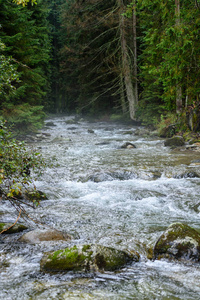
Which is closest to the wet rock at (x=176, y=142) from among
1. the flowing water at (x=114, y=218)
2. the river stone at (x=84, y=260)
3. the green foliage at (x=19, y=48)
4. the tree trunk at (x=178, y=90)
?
the flowing water at (x=114, y=218)

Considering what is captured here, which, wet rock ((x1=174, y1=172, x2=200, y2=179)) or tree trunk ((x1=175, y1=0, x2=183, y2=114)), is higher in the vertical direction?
tree trunk ((x1=175, y1=0, x2=183, y2=114))

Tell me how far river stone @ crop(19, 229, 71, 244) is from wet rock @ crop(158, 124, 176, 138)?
37.0ft

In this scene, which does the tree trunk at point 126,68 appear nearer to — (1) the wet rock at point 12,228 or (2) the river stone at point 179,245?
(1) the wet rock at point 12,228

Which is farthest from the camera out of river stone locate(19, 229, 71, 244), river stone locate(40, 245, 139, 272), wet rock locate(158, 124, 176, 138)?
wet rock locate(158, 124, 176, 138)

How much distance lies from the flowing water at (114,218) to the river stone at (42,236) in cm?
11

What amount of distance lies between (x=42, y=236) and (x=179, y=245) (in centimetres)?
227

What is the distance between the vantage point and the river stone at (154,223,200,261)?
3917 mm

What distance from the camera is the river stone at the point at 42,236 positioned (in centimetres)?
454

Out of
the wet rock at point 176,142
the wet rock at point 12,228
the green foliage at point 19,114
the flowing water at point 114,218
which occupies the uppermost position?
the green foliage at point 19,114

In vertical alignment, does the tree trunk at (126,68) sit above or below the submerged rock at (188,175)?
above

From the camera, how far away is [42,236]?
4609 millimetres

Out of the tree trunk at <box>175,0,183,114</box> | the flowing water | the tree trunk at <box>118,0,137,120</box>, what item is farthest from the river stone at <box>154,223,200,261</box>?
the tree trunk at <box>118,0,137,120</box>

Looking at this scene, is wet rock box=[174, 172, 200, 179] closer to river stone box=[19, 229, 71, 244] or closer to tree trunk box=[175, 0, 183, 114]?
river stone box=[19, 229, 71, 244]

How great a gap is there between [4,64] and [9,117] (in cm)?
979
